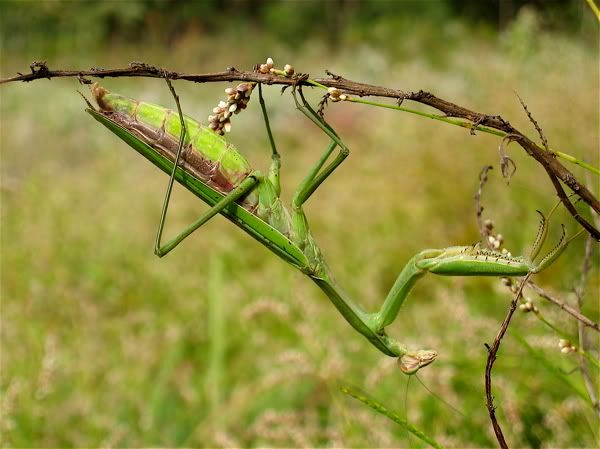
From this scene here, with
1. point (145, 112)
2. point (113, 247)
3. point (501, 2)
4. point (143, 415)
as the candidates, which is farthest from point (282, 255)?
point (501, 2)

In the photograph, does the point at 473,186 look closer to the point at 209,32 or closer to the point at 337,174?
the point at 337,174

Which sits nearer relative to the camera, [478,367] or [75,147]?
[478,367]

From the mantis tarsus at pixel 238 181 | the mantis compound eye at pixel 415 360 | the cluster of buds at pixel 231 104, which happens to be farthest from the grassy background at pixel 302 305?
the cluster of buds at pixel 231 104

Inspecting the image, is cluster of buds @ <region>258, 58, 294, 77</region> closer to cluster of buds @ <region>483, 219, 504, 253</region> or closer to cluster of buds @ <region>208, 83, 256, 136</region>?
cluster of buds @ <region>208, 83, 256, 136</region>

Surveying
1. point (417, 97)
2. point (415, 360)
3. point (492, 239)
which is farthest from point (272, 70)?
point (415, 360)

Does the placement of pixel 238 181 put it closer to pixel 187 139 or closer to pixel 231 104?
pixel 187 139

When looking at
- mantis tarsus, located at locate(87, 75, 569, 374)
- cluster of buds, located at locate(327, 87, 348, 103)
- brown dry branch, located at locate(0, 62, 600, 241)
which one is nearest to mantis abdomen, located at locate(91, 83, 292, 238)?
mantis tarsus, located at locate(87, 75, 569, 374)
